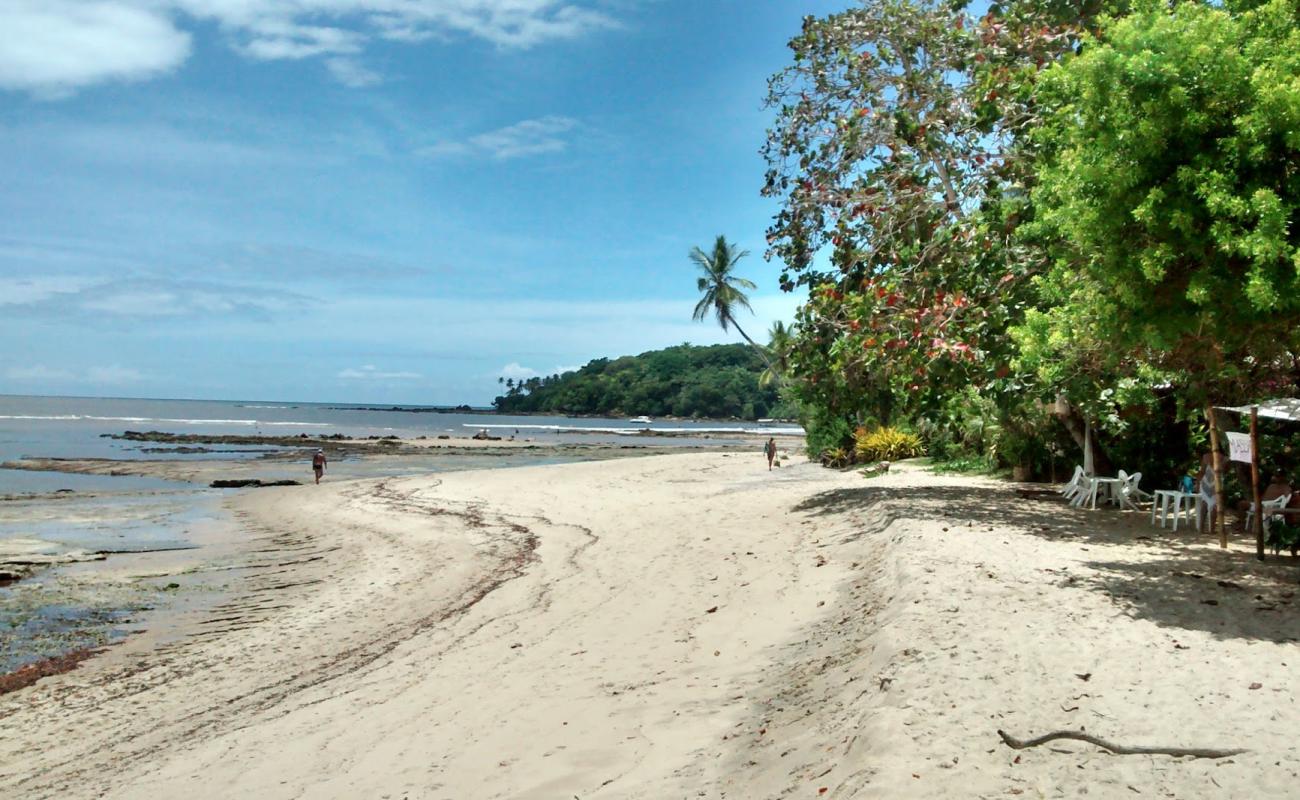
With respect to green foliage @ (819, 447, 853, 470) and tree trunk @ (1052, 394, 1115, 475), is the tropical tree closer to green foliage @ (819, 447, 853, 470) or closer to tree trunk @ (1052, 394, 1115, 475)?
tree trunk @ (1052, 394, 1115, 475)

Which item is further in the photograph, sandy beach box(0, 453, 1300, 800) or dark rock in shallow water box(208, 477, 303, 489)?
dark rock in shallow water box(208, 477, 303, 489)

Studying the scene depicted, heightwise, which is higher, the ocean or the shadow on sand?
the shadow on sand

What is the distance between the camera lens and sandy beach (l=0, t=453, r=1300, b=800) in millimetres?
4266

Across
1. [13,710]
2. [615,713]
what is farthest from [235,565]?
[615,713]

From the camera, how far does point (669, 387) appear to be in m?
149

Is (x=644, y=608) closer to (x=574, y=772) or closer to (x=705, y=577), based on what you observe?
(x=705, y=577)

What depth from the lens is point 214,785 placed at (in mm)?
5273

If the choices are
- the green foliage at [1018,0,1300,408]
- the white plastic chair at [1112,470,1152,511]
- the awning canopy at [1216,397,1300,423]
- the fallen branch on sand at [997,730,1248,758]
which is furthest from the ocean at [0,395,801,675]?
the white plastic chair at [1112,470,1152,511]

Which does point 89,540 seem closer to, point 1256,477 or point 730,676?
point 730,676

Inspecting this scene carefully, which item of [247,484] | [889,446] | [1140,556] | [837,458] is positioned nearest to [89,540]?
[247,484]

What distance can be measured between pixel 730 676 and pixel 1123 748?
2.72 m

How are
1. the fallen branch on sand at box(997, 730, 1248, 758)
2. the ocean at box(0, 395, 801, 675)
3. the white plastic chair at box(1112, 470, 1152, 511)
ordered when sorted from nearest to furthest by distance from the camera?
the fallen branch on sand at box(997, 730, 1248, 758), the ocean at box(0, 395, 801, 675), the white plastic chair at box(1112, 470, 1152, 511)

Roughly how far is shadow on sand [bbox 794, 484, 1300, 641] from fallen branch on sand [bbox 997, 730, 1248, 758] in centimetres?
234

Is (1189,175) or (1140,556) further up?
(1189,175)
